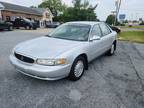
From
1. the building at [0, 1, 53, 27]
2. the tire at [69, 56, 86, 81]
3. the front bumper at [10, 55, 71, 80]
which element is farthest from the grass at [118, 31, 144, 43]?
the building at [0, 1, 53, 27]

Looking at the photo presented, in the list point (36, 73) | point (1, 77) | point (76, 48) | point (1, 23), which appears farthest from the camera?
point (1, 23)

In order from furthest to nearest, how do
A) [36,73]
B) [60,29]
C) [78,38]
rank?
[60,29] < [78,38] < [36,73]

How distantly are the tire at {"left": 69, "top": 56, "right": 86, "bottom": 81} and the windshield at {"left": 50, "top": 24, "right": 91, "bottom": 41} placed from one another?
2.16 ft

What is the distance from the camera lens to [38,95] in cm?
307

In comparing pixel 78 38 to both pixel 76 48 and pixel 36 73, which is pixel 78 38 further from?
pixel 36 73

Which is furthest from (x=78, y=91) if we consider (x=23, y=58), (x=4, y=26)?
(x=4, y=26)

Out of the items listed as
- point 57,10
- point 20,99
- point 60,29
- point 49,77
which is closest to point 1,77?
point 20,99

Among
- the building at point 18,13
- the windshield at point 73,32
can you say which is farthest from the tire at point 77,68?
the building at point 18,13

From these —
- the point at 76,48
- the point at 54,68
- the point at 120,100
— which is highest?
the point at 76,48

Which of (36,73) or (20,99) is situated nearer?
(20,99)

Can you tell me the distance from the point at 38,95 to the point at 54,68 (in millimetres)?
665

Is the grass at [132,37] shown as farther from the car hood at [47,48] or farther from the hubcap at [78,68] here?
the car hood at [47,48]

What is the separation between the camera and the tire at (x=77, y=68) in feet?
11.6

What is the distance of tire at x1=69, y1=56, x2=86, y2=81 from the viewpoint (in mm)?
3545
